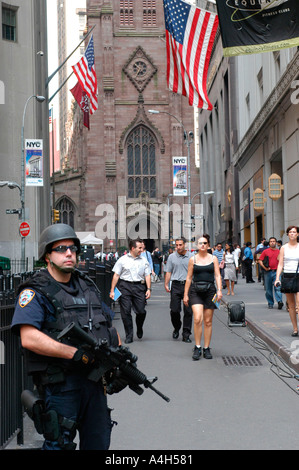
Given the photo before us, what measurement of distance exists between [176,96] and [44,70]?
82.7 ft

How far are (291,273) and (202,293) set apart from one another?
2.10 meters

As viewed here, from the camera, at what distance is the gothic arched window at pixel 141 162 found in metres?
68.4

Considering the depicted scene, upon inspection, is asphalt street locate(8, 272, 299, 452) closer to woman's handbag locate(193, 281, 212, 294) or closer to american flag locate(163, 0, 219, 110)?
woman's handbag locate(193, 281, 212, 294)

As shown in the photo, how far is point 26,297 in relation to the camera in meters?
3.93

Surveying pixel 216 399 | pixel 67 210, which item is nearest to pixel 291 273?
pixel 216 399

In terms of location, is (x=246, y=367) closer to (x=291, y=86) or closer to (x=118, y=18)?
(x=291, y=86)

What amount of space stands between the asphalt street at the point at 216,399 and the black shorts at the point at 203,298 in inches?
32.8

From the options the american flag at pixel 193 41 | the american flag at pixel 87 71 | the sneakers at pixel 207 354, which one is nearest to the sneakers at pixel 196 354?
the sneakers at pixel 207 354

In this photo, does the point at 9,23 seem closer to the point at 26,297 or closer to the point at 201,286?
the point at 201,286

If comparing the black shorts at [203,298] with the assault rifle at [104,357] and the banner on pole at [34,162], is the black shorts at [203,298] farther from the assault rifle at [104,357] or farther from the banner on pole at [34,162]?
the banner on pole at [34,162]

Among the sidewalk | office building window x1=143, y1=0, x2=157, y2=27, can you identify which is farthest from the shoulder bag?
office building window x1=143, y1=0, x2=157, y2=27

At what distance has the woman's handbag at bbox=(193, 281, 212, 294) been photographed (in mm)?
10516

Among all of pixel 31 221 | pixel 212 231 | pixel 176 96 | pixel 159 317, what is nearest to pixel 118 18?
pixel 176 96

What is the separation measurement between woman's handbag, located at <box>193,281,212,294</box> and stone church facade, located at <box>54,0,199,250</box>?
54926mm
